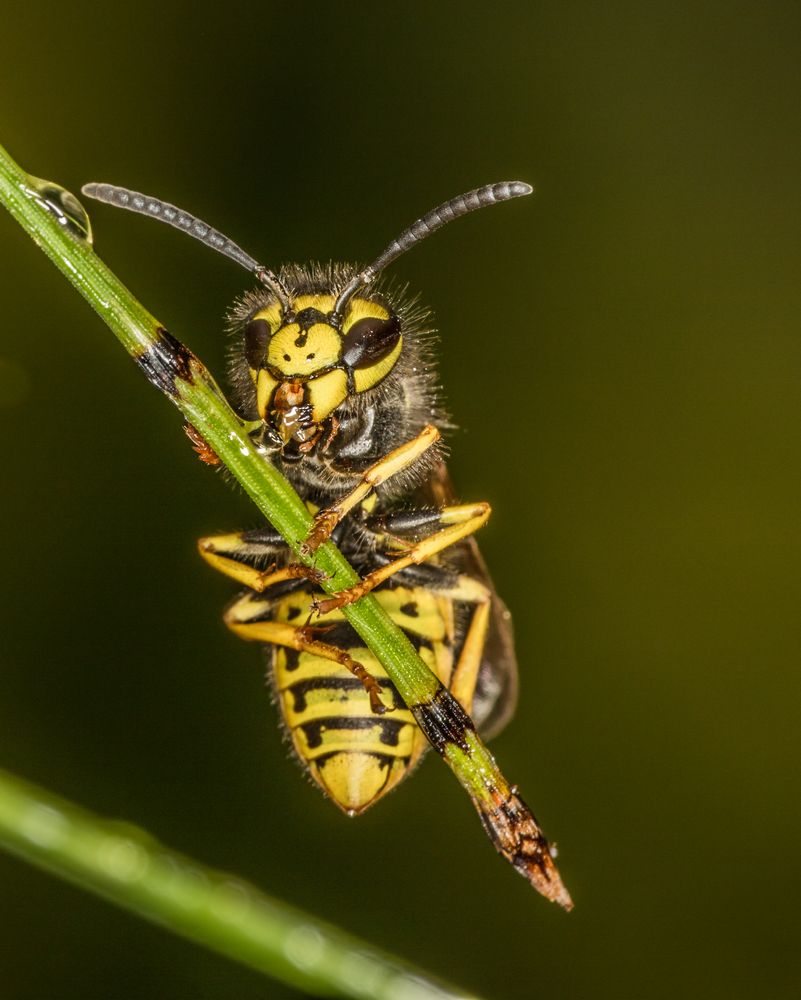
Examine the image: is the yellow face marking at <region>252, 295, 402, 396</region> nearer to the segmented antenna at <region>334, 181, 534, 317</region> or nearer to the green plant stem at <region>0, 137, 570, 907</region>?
the segmented antenna at <region>334, 181, 534, 317</region>

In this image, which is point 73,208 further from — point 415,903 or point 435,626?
point 415,903

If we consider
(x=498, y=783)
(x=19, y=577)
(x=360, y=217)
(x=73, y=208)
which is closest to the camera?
(x=73, y=208)

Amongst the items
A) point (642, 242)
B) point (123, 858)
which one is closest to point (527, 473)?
point (642, 242)

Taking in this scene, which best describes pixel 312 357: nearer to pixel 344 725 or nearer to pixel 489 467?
pixel 344 725

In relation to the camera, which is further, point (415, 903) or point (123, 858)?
point (415, 903)

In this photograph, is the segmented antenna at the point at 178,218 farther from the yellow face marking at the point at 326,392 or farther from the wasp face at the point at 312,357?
the yellow face marking at the point at 326,392

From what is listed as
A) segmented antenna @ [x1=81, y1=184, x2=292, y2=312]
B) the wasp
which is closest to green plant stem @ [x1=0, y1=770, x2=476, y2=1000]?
the wasp

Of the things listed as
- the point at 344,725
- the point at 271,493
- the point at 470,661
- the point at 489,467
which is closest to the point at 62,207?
the point at 271,493

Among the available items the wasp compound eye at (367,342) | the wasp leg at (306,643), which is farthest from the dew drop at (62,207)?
the wasp leg at (306,643)
